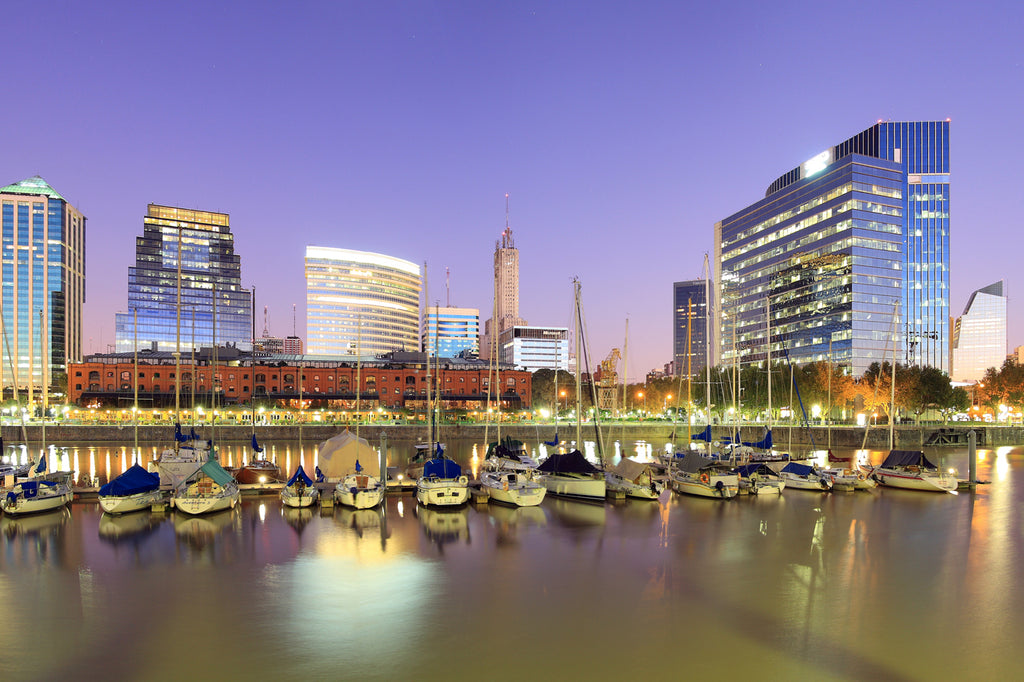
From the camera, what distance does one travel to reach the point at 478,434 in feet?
380

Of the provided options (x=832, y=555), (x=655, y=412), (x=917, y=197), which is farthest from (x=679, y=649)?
(x=917, y=197)

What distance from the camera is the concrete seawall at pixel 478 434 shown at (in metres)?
104

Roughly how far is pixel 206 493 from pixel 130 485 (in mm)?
4786

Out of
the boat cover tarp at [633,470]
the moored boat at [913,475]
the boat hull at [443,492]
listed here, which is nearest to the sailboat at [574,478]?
the boat cover tarp at [633,470]

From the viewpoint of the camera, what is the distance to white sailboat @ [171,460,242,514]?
1599 inches

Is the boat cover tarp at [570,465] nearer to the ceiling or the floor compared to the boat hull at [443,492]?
nearer to the ceiling

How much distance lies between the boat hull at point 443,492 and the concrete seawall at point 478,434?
2282 inches

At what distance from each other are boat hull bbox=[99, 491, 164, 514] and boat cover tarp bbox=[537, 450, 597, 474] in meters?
27.7

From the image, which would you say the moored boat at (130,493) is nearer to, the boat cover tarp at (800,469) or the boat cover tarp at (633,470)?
the boat cover tarp at (633,470)

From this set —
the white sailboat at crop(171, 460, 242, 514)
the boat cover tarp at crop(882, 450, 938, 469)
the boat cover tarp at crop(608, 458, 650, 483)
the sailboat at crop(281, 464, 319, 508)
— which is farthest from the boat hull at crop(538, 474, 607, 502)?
the boat cover tarp at crop(882, 450, 938, 469)

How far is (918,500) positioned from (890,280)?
15038 centimetres

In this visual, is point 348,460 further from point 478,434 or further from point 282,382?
point 282,382

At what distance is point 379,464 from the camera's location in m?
49.2

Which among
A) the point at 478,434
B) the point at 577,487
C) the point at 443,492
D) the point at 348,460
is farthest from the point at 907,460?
the point at 478,434
